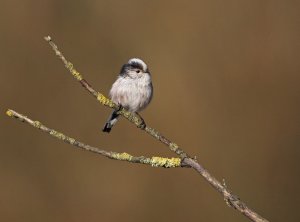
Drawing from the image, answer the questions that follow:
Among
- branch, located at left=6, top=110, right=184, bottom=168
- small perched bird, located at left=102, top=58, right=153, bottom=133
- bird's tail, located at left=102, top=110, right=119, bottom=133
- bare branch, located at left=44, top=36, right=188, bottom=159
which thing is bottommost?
branch, located at left=6, top=110, right=184, bottom=168

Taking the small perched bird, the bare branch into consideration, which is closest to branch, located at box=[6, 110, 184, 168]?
the bare branch

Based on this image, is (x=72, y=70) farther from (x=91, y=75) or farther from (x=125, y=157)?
(x=91, y=75)

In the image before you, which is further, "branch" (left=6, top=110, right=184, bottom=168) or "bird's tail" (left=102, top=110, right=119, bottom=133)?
"bird's tail" (left=102, top=110, right=119, bottom=133)

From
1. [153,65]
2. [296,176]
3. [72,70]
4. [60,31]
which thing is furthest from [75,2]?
[72,70]

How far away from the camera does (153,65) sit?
6.79 metres

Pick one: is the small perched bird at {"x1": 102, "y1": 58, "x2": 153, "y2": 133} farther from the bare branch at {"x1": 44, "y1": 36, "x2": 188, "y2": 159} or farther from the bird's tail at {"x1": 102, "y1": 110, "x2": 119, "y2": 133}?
the bare branch at {"x1": 44, "y1": 36, "x2": 188, "y2": 159}

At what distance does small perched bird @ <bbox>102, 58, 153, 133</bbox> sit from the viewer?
3.98 metres

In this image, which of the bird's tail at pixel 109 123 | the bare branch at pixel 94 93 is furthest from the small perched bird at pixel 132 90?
the bare branch at pixel 94 93

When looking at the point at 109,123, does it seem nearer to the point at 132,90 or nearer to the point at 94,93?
the point at 132,90

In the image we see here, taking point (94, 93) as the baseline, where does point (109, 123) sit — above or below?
above

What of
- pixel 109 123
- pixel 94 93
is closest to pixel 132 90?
pixel 109 123

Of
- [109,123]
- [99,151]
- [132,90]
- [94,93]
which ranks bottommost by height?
[99,151]

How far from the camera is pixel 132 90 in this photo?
4027mm

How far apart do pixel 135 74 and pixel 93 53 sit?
274 centimetres
